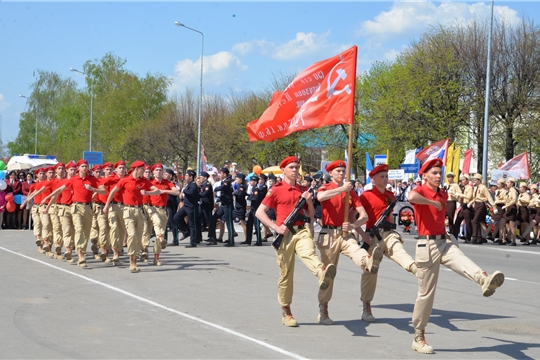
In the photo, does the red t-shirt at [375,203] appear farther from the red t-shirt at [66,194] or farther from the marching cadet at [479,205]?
the marching cadet at [479,205]

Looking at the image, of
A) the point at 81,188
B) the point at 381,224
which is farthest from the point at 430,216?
the point at 81,188

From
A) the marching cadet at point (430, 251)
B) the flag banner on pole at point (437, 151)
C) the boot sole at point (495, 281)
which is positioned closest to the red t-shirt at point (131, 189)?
the marching cadet at point (430, 251)

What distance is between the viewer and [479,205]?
23.3 metres

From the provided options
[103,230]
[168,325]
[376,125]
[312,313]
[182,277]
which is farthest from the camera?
[376,125]

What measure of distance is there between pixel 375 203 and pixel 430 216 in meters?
1.49

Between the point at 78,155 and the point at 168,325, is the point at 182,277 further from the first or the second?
the point at 78,155

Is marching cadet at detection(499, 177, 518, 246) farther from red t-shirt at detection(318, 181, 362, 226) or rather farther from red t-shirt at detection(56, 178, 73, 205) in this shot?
red t-shirt at detection(318, 181, 362, 226)

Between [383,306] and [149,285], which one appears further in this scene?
[149,285]

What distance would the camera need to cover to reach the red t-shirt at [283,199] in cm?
929

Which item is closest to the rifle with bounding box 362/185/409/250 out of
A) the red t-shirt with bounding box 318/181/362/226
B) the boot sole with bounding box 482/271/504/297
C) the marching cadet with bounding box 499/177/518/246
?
the red t-shirt with bounding box 318/181/362/226

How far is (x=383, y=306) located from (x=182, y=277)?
4378 mm

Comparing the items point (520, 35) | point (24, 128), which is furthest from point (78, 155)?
point (520, 35)

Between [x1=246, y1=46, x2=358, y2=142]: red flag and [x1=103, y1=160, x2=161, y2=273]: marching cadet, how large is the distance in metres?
3.75

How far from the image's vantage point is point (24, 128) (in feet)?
334
